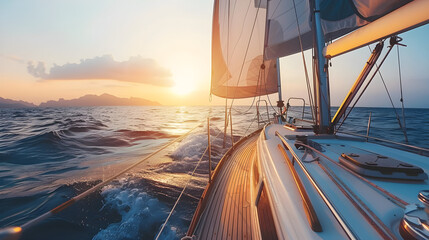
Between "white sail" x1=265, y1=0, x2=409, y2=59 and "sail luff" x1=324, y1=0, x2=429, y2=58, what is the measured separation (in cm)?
93

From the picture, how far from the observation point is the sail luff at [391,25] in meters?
1.17

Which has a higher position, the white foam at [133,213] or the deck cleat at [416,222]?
the deck cleat at [416,222]

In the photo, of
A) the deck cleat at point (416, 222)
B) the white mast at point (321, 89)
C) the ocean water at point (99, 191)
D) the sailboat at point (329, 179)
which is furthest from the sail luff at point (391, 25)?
the ocean water at point (99, 191)

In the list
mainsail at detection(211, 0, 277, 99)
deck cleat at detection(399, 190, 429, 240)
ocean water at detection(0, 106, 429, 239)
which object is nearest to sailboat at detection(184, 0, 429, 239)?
deck cleat at detection(399, 190, 429, 240)

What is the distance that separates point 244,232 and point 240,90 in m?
4.65

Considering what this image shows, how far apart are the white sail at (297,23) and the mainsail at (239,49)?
38.5 inches

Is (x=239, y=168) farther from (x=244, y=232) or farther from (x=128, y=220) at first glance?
(x=128, y=220)

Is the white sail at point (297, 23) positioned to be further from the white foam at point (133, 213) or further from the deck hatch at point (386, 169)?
the white foam at point (133, 213)

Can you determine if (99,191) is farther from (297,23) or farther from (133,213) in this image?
(297,23)

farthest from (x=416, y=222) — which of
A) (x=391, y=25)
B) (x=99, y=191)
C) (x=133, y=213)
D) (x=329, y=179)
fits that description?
(x=99, y=191)

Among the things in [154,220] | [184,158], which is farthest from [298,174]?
[184,158]

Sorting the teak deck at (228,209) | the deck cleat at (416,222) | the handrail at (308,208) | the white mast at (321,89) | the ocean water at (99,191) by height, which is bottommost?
the ocean water at (99,191)

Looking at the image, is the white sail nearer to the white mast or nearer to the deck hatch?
the white mast

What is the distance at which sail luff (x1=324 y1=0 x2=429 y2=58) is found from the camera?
1.17m
